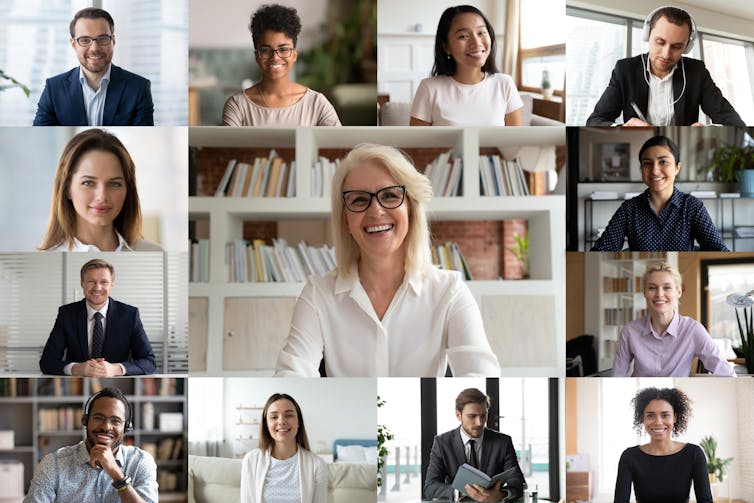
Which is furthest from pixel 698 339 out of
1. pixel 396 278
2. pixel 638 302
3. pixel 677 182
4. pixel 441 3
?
pixel 441 3

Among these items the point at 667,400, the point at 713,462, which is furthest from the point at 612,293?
the point at 713,462

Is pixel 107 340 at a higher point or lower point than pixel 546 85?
lower

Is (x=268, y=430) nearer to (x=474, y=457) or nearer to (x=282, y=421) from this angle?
(x=282, y=421)

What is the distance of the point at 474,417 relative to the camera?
3111mm

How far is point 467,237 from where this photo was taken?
3080mm

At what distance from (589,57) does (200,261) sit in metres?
1.62

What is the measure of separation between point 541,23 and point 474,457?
162 cm

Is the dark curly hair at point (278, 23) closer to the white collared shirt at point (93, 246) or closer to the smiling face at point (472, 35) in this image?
the smiling face at point (472, 35)

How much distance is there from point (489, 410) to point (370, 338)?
1.68ft

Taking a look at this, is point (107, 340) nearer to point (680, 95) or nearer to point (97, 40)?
point (97, 40)

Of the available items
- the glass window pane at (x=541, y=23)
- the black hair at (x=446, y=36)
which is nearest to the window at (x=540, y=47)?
the glass window pane at (x=541, y=23)

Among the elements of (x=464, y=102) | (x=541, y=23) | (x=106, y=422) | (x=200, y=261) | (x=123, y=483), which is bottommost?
(x=123, y=483)

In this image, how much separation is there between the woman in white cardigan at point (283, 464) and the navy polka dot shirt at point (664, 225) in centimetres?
134

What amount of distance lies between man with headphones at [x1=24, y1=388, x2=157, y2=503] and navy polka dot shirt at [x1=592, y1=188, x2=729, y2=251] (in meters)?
1.91
